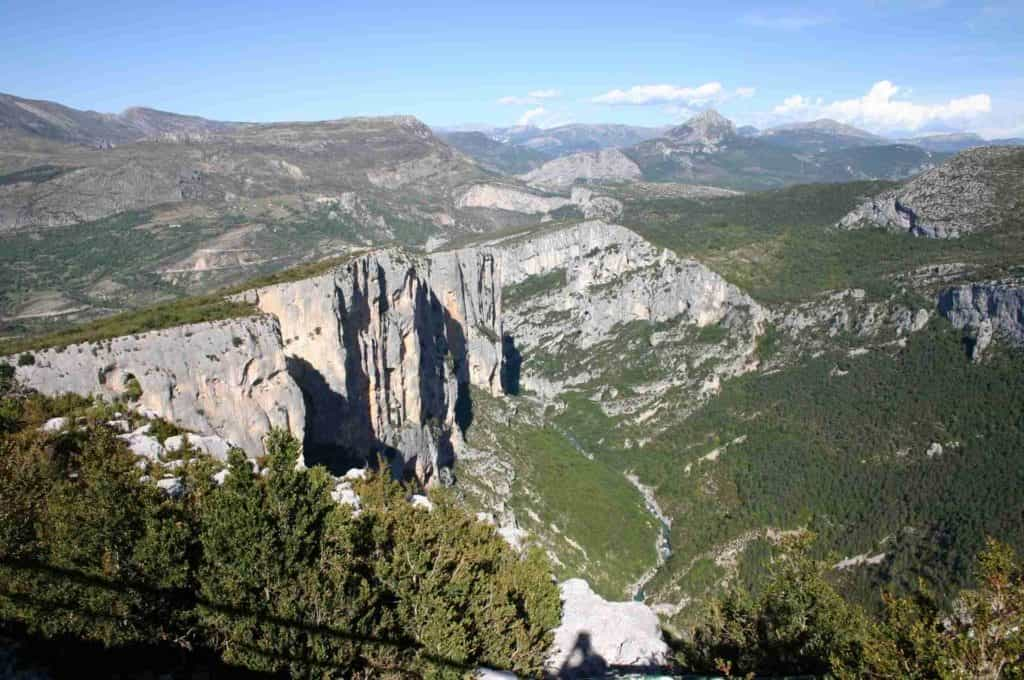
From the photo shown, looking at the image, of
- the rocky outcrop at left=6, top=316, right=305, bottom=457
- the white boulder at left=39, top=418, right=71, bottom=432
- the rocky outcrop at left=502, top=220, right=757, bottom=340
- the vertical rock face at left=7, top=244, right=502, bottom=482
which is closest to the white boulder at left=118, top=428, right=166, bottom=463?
the white boulder at left=39, top=418, right=71, bottom=432

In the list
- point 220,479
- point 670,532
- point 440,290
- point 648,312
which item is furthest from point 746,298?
point 220,479

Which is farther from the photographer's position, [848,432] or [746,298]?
[746,298]

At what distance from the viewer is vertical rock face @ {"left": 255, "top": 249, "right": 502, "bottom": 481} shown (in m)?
54.6

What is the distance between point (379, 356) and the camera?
6372cm

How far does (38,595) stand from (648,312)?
12826cm

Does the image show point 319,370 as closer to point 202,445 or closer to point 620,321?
point 202,445

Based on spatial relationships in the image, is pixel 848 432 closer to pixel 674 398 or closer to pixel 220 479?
pixel 674 398

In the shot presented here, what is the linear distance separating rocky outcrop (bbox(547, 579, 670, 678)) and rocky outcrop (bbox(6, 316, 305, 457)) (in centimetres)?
2397

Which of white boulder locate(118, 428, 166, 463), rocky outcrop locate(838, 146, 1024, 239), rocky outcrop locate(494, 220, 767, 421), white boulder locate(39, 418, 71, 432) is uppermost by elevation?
rocky outcrop locate(838, 146, 1024, 239)

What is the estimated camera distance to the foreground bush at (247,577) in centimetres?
1819

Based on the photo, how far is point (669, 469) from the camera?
332 feet

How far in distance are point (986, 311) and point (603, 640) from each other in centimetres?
8994

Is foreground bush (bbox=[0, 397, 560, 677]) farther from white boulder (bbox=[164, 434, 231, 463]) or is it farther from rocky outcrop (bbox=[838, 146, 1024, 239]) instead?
rocky outcrop (bbox=[838, 146, 1024, 239])

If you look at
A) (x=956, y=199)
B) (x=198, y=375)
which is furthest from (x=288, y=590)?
(x=956, y=199)
